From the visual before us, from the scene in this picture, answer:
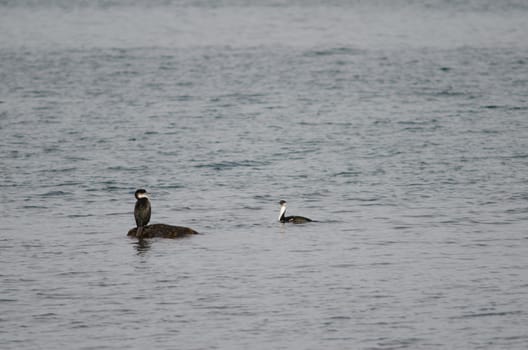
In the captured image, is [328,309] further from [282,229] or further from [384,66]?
[384,66]

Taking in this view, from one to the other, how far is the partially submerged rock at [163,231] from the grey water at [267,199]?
0.48m

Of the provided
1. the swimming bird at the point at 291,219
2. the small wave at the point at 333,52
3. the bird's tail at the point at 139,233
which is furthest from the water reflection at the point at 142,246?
the small wave at the point at 333,52

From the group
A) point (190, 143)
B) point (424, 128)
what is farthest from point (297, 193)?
point (424, 128)

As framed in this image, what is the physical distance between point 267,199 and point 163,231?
17.8 ft

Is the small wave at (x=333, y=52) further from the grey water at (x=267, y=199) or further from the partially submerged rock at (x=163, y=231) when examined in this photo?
the partially submerged rock at (x=163, y=231)

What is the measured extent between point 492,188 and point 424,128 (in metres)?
12.0

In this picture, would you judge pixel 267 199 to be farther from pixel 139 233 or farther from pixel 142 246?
pixel 142 246

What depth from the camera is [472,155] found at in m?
35.0

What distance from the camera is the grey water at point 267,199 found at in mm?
17734

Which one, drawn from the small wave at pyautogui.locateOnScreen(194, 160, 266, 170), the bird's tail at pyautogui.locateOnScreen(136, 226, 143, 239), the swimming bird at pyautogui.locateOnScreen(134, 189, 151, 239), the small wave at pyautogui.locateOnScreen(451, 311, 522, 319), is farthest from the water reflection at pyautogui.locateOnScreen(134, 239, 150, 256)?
the small wave at pyautogui.locateOnScreen(194, 160, 266, 170)

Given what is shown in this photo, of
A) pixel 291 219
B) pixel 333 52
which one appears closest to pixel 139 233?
pixel 291 219

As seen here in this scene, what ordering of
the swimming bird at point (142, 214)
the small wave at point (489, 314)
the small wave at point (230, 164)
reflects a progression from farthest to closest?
the small wave at point (230, 164)
the swimming bird at point (142, 214)
the small wave at point (489, 314)

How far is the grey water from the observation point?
17.7m

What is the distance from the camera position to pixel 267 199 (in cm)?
2864
